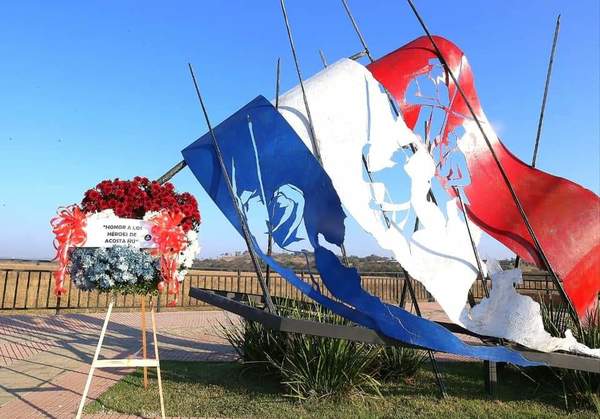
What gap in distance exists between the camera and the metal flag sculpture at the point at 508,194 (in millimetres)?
5570

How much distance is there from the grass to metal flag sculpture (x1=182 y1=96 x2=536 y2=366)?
123 centimetres

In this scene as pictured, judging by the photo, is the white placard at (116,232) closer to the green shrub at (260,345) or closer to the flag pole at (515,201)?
the green shrub at (260,345)

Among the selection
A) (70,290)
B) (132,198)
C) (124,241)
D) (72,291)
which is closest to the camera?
(124,241)

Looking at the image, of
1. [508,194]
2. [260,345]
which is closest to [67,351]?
[260,345]

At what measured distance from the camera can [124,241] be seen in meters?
4.92

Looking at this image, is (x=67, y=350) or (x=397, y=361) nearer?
(x=397, y=361)

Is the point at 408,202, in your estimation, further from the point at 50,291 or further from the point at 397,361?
the point at 50,291

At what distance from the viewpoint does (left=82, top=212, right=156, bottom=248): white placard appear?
4887mm

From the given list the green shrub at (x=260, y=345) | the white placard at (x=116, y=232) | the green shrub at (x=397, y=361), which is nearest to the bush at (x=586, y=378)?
the green shrub at (x=397, y=361)

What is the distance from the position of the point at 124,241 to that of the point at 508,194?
13.9 ft

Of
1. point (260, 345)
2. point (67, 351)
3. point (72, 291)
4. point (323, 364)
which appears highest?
point (72, 291)

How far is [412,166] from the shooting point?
5297 millimetres

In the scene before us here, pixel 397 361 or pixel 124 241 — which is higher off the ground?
pixel 124 241

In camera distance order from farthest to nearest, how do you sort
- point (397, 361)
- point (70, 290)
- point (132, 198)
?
point (70, 290) < point (397, 361) < point (132, 198)
